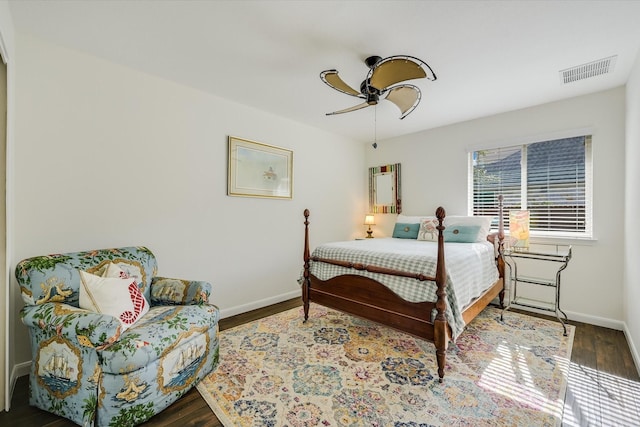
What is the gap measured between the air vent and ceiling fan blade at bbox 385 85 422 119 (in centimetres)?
140

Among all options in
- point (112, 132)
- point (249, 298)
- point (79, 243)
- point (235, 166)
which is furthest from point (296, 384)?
point (112, 132)

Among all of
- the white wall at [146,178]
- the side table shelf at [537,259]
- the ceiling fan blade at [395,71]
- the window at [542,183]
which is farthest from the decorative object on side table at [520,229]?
the white wall at [146,178]

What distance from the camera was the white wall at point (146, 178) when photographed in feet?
6.95

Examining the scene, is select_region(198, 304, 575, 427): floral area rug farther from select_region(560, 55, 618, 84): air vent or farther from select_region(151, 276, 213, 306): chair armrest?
select_region(560, 55, 618, 84): air vent

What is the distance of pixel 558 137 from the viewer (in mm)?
3227

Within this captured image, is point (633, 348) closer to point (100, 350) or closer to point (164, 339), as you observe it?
point (164, 339)

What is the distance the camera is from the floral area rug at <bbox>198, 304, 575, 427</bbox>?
167 cm

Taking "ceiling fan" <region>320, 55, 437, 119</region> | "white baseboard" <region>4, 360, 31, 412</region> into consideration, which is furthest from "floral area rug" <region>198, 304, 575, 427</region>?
"ceiling fan" <region>320, 55, 437, 119</region>

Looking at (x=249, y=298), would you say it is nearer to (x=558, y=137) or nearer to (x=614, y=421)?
(x=614, y=421)

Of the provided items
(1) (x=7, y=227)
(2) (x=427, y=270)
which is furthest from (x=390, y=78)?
(1) (x=7, y=227)

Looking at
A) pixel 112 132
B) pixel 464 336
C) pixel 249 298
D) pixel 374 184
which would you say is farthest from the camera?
pixel 374 184

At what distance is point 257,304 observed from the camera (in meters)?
3.53

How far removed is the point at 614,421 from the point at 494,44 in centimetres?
262

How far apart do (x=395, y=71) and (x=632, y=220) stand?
2.48 meters
